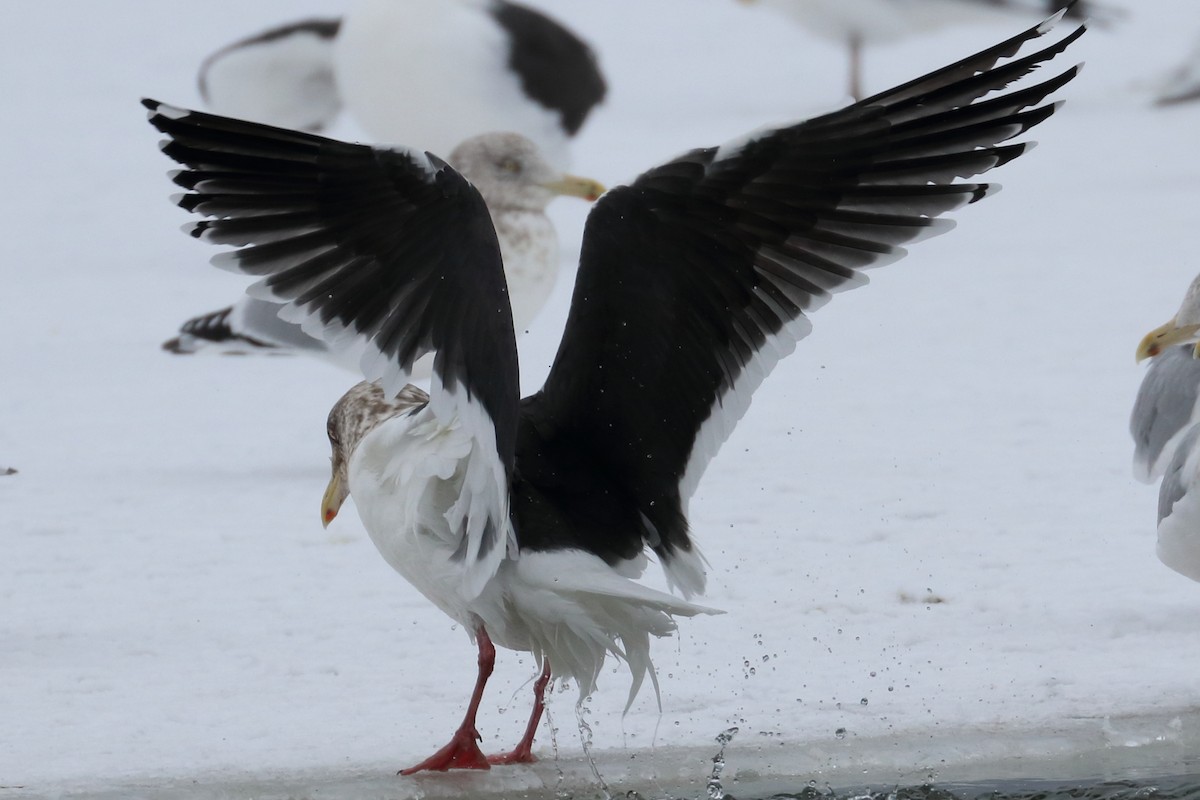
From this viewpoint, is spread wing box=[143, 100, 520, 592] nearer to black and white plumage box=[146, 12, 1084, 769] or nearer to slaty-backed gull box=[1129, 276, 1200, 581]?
black and white plumage box=[146, 12, 1084, 769]

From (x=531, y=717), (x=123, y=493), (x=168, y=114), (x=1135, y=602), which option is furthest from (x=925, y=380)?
(x=168, y=114)

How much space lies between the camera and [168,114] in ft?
9.34

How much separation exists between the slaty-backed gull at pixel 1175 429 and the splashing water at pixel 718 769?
1.07 m

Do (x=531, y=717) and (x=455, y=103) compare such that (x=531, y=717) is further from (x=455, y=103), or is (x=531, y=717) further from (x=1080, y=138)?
(x=1080, y=138)

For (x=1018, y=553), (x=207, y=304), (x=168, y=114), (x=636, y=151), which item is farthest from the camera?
(x=636, y=151)

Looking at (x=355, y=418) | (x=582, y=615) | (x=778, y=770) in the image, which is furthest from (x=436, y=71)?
(x=778, y=770)

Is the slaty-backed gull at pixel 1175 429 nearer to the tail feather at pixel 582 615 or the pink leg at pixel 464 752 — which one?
the tail feather at pixel 582 615

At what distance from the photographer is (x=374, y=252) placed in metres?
3.10

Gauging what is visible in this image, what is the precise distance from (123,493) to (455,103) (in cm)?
422

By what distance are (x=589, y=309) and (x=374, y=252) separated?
1.68 feet

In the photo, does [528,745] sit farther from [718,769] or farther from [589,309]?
[589,309]

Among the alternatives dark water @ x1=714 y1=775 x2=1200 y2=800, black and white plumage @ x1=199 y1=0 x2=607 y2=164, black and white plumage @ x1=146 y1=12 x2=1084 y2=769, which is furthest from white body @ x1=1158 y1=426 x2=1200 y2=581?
black and white plumage @ x1=199 y1=0 x2=607 y2=164

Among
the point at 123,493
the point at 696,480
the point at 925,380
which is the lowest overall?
the point at 123,493

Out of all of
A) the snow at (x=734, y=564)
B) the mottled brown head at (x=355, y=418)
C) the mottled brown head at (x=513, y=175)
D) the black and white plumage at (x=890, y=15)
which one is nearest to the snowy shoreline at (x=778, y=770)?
the snow at (x=734, y=564)
